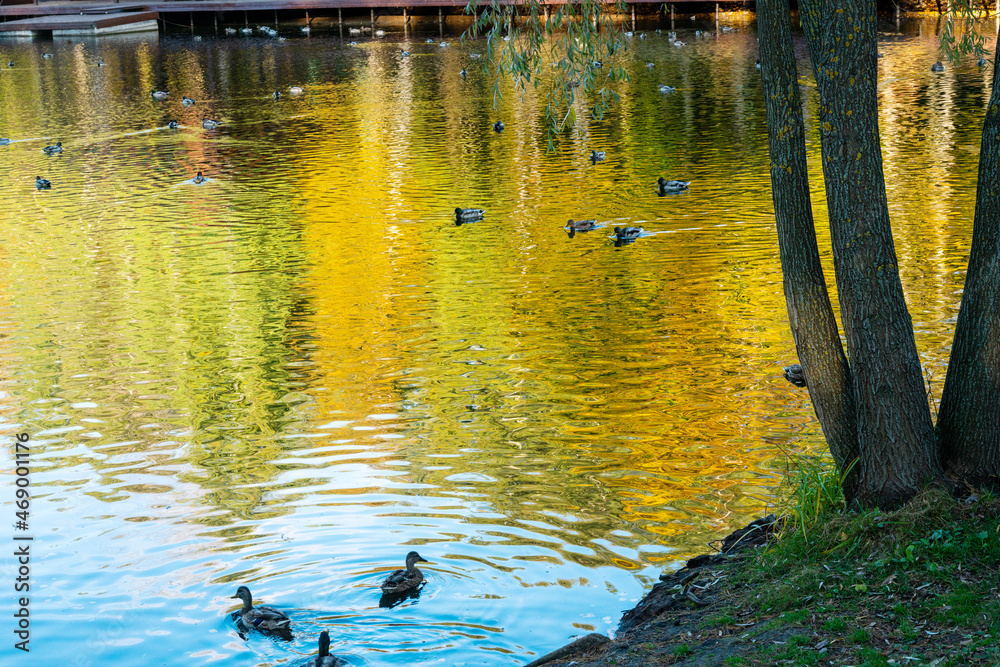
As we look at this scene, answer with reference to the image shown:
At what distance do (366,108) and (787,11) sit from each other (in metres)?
27.2

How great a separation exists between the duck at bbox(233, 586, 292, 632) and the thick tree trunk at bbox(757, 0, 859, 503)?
156 inches

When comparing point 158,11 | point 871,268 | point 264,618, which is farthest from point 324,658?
point 158,11

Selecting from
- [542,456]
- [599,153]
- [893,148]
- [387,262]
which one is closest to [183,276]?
[387,262]

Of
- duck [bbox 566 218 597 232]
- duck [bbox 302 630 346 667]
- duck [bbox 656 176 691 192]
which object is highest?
duck [bbox 656 176 691 192]

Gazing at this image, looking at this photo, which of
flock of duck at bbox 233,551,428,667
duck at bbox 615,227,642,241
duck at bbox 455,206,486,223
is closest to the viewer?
flock of duck at bbox 233,551,428,667

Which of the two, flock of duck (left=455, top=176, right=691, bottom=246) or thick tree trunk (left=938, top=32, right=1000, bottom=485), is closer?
thick tree trunk (left=938, top=32, right=1000, bottom=485)

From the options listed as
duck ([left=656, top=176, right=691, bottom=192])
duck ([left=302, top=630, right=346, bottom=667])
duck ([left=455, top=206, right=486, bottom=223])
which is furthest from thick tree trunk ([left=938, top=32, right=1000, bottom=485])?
duck ([left=656, top=176, right=691, bottom=192])

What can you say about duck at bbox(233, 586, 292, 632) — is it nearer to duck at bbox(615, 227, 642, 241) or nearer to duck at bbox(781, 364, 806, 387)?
duck at bbox(781, 364, 806, 387)

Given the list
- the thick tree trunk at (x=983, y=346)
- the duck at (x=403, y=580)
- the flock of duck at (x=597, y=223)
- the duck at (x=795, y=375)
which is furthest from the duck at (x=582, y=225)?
the thick tree trunk at (x=983, y=346)

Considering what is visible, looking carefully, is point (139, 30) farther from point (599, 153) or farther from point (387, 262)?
point (387, 262)

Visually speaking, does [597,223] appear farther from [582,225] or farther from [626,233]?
[626,233]

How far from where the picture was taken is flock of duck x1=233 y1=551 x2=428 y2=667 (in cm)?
690

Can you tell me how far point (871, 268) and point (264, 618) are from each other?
15.4 ft

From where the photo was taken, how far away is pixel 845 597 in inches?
240
